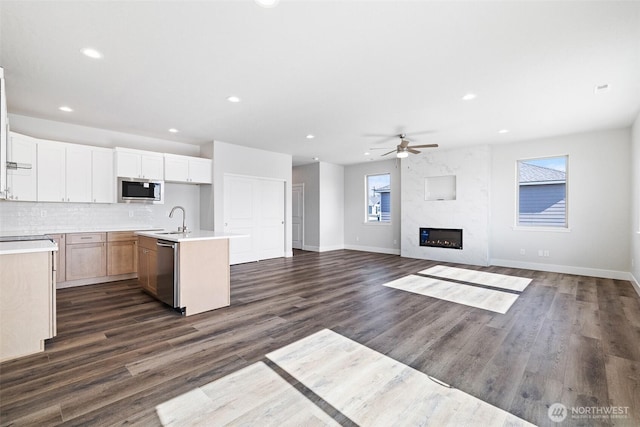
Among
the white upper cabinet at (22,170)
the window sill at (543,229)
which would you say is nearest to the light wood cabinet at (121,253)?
the white upper cabinet at (22,170)

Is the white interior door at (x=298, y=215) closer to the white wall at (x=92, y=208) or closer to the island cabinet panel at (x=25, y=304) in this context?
the white wall at (x=92, y=208)

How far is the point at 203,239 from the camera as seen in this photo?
3.58 m

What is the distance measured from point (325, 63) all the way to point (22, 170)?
4.73 m

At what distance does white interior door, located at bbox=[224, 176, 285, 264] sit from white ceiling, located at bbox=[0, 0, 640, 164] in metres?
2.08

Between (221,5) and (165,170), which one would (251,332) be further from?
(165,170)

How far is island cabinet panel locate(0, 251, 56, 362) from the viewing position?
8.05 feet

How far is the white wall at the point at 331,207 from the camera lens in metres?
8.96

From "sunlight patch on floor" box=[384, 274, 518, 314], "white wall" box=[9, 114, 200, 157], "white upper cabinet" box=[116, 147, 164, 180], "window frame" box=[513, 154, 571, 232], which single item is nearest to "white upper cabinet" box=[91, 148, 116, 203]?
"white upper cabinet" box=[116, 147, 164, 180]

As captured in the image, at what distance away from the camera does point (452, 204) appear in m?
7.05

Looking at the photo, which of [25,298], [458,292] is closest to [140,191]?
[25,298]

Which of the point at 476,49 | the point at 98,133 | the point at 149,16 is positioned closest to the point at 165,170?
the point at 98,133

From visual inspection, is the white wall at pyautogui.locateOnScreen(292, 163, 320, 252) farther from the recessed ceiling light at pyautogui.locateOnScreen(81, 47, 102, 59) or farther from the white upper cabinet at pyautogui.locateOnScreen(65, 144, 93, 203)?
the recessed ceiling light at pyautogui.locateOnScreen(81, 47, 102, 59)

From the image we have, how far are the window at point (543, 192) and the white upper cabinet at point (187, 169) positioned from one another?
6.88 meters

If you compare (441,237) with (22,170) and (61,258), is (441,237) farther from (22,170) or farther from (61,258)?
(22,170)
